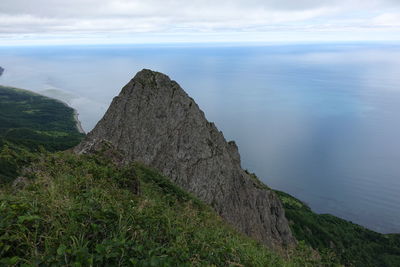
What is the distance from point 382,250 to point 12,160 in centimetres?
8988

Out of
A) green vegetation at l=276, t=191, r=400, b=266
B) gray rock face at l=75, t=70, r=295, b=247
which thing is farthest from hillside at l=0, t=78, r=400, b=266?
green vegetation at l=276, t=191, r=400, b=266

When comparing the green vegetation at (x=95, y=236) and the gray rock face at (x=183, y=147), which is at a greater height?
the gray rock face at (x=183, y=147)

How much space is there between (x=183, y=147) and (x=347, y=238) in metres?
61.6

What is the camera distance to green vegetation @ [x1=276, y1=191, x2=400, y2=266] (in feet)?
222

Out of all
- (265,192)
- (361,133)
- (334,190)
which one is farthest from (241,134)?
(265,192)

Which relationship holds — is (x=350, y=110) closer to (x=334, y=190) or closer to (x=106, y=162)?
(x=334, y=190)

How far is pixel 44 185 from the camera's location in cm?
770

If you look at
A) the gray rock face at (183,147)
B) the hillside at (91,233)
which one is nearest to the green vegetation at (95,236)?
the hillside at (91,233)

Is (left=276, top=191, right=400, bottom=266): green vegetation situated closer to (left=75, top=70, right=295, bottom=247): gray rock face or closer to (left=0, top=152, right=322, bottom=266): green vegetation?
(left=75, top=70, right=295, bottom=247): gray rock face

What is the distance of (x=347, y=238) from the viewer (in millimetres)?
75625

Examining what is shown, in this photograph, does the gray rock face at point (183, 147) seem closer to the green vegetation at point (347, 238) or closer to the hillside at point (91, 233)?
the hillside at point (91, 233)

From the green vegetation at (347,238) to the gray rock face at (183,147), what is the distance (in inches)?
1221

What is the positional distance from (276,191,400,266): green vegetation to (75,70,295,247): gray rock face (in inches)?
1221

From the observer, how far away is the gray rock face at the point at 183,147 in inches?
1341
